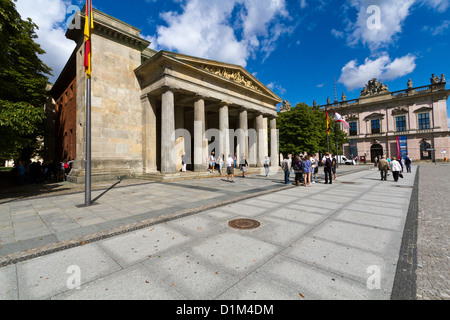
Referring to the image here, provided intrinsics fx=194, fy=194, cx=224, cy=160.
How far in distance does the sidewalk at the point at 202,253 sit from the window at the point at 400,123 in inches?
2217

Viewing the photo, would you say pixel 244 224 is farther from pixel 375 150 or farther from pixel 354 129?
pixel 354 129

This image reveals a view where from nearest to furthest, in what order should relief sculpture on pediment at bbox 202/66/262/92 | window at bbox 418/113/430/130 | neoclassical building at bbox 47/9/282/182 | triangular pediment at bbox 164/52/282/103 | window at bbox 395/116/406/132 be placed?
neoclassical building at bbox 47/9/282/182, triangular pediment at bbox 164/52/282/103, relief sculpture on pediment at bbox 202/66/262/92, window at bbox 418/113/430/130, window at bbox 395/116/406/132

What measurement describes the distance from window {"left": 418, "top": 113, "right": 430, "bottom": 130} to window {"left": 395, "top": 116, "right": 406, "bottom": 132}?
2738mm

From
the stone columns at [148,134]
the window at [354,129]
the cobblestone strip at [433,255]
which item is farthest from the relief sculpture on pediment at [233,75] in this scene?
the window at [354,129]

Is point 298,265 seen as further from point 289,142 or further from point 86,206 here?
point 289,142

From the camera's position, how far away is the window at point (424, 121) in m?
44.4

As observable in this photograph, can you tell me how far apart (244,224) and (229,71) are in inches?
791

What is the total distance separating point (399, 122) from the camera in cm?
4772

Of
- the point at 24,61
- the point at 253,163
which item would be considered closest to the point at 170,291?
the point at 253,163

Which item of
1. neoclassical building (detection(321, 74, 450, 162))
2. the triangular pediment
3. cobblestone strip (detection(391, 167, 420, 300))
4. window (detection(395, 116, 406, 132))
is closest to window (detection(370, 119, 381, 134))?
neoclassical building (detection(321, 74, 450, 162))

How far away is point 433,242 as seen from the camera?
3994 millimetres

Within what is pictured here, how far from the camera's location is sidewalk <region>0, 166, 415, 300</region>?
2520mm

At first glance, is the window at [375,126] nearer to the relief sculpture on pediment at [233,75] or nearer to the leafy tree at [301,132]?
the leafy tree at [301,132]

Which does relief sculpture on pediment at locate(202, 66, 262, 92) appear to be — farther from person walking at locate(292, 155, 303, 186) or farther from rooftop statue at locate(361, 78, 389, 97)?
rooftop statue at locate(361, 78, 389, 97)
